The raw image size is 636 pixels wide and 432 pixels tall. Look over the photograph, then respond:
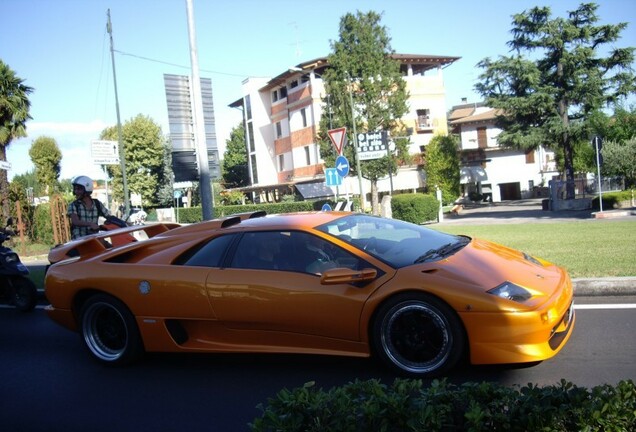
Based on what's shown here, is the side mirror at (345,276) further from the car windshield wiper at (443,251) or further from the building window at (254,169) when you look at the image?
the building window at (254,169)

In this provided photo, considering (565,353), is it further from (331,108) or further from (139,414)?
(331,108)

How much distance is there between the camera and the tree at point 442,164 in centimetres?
4438

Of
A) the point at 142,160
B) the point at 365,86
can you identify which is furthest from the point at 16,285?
the point at 142,160

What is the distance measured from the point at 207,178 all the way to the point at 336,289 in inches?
240

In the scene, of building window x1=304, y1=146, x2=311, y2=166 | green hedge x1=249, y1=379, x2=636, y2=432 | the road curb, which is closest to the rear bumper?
green hedge x1=249, y1=379, x2=636, y2=432

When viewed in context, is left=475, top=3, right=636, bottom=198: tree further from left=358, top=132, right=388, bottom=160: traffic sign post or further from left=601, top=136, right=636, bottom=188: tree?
left=358, top=132, right=388, bottom=160: traffic sign post

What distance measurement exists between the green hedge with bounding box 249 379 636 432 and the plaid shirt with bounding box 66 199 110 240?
6653mm

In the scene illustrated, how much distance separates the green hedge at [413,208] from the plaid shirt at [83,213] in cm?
1913

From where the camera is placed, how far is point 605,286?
261 inches

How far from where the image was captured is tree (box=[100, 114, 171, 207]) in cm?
5744

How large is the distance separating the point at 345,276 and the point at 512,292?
Answer: 124cm

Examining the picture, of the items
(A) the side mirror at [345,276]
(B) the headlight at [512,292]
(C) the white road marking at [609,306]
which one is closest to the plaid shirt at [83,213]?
(A) the side mirror at [345,276]

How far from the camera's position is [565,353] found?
4547mm

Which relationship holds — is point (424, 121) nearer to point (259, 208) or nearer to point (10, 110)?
point (259, 208)
